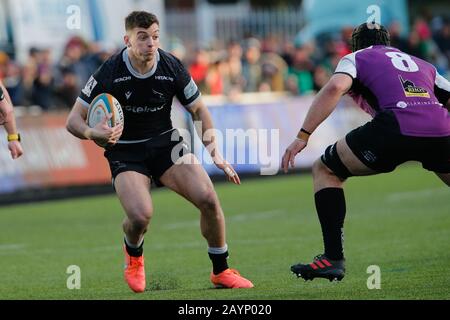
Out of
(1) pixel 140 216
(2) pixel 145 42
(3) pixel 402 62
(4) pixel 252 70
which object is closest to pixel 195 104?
(2) pixel 145 42

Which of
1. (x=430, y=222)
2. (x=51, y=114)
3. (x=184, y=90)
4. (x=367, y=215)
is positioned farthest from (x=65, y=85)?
(x=184, y=90)

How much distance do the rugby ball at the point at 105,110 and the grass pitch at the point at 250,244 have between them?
4.53ft

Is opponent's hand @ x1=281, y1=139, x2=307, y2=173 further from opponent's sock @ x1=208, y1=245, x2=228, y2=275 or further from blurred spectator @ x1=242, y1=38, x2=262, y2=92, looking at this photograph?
blurred spectator @ x1=242, y1=38, x2=262, y2=92

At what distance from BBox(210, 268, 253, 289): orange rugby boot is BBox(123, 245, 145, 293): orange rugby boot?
600 millimetres

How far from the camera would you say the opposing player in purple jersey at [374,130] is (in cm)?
861

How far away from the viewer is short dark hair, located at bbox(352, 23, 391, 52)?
9.07 metres

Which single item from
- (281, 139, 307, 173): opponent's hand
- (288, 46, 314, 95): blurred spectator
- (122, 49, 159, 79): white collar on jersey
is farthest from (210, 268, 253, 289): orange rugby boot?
(288, 46, 314, 95): blurred spectator

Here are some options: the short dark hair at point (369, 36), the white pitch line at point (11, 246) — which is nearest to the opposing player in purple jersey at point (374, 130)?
the short dark hair at point (369, 36)

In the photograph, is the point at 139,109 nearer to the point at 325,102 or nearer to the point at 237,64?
the point at 325,102

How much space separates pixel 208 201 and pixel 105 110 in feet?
3.61

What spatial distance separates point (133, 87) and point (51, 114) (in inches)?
428

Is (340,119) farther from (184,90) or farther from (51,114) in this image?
(184,90)

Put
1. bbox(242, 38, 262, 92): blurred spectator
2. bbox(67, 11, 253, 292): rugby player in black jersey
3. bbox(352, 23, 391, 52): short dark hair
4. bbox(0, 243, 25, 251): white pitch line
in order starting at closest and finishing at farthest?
bbox(352, 23, 391, 52): short dark hair, bbox(67, 11, 253, 292): rugby player in black jersey, bbox(0, 243, 25, 251): white pitch line, bbox(242, 38, 262, 92): blurred spectator
